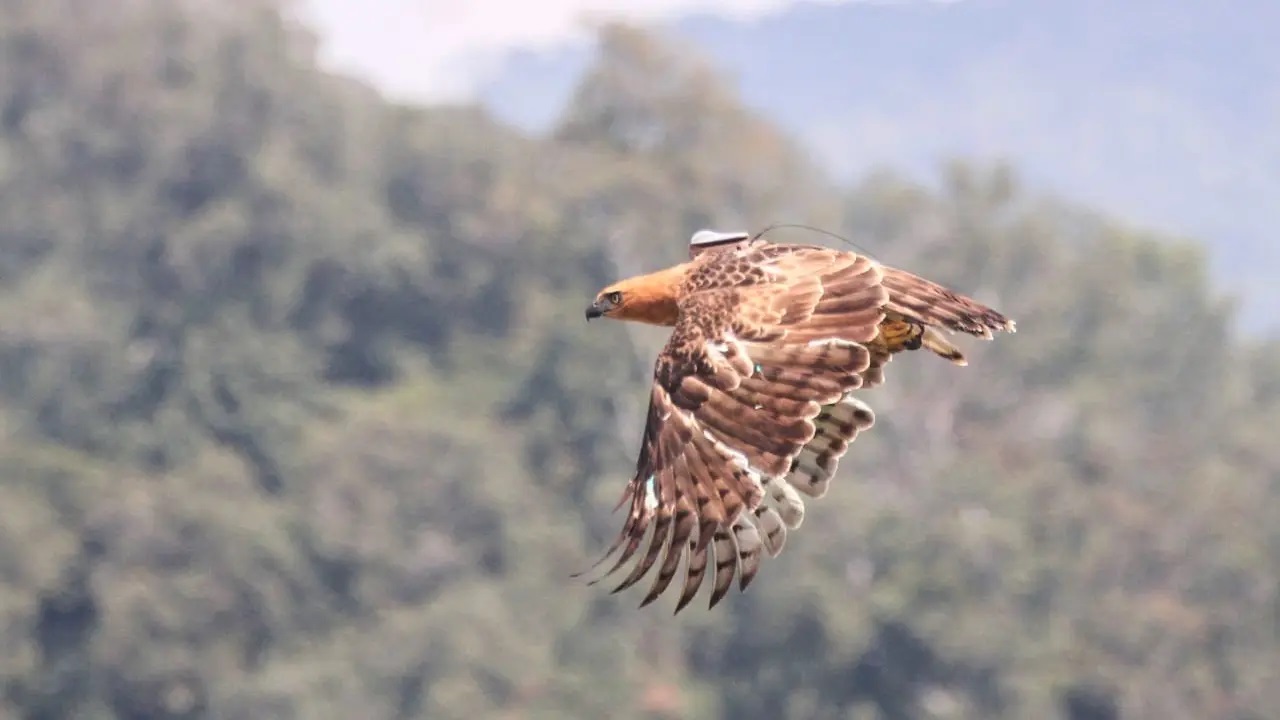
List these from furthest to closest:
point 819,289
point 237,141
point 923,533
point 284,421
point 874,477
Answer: point 237,141
point 284,421
point 874,477
point 923,533
point 819,289

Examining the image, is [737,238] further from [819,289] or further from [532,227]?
[532,227]

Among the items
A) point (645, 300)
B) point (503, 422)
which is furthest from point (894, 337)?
point (503, 422)

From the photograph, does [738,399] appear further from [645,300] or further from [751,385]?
[645,300]

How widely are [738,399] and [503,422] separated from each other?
55.0 metres

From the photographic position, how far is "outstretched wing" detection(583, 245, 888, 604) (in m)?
8.74

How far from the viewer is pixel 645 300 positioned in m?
10.9

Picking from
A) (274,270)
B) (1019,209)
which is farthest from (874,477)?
(274,270)

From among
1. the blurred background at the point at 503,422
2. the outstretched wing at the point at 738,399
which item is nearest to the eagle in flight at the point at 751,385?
the outstretched wing at the point at 738,399

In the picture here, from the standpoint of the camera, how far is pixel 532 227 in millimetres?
69062

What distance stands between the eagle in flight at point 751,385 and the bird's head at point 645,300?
44 mm

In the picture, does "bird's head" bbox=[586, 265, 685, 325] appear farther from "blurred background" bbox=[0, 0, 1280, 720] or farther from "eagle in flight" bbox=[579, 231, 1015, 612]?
"blurred background" bbox=[0, 0, 1280, 720]

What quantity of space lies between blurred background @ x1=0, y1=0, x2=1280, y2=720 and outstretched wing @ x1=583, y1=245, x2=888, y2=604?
36732 millimetres

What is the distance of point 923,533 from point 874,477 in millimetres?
8201

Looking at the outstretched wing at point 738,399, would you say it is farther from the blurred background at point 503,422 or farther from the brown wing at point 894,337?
the blurred background at point 503,422
